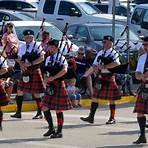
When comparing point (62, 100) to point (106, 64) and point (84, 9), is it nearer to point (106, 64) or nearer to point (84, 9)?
point (106, 64)

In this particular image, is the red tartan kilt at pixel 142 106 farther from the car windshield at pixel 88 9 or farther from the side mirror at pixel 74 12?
the car windshield at pixel 88 9

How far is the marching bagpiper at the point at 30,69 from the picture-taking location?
13609mm

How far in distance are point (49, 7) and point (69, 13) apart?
3.47 ft

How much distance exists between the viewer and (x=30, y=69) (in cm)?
1380

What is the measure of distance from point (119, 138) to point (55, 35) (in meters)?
8.21

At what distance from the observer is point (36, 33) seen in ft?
62.2

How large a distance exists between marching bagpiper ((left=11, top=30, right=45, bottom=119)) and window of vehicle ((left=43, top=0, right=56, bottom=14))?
13.0 metres

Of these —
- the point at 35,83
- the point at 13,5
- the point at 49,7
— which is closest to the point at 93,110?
the point at 35,83

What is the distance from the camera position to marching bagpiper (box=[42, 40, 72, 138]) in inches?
461

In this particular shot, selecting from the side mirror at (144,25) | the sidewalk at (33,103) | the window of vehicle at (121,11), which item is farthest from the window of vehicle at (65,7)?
the sidewalk at (33,103)

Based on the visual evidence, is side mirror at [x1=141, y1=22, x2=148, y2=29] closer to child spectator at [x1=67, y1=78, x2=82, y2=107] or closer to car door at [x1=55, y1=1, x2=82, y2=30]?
car door at [x1=55, y1=1, x2=82, y2=30]

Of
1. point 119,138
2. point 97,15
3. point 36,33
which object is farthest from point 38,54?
point 97,15

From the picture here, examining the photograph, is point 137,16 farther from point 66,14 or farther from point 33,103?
point 33,103

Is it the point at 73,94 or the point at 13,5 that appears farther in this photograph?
the point at 13,5
